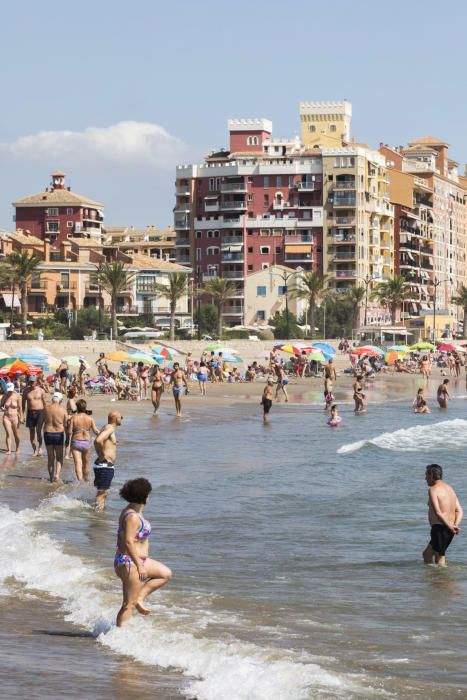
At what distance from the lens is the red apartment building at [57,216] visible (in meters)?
135

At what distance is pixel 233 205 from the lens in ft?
387

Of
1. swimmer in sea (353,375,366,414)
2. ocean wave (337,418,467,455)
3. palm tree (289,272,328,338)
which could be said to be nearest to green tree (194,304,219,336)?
palm tree (289,272,328,338)

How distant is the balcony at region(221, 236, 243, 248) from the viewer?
117500 millimetres

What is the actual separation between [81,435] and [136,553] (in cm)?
915

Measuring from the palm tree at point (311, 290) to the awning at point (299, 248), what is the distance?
3.16 meters

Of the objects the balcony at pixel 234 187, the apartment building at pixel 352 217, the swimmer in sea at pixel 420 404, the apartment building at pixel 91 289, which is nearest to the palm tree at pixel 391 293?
the apartment building at pixel 352 217

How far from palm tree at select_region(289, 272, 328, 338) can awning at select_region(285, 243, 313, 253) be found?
3159 millimetres

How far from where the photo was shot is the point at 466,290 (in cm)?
13112

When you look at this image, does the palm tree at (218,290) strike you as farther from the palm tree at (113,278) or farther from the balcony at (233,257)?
the palm tree at (113,278)

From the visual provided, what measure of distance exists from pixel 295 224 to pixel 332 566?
4128 inches

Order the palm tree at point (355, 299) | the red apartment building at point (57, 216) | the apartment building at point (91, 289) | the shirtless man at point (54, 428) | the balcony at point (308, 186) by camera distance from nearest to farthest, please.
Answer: the shirtless man at point (54, 428), the apartment building at point (91, 289), the palm tree at point (355, 299), the balcony at point (308, 186), the red apartment building at point (57, 216)

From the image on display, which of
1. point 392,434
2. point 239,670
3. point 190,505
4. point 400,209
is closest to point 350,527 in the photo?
point 190,505

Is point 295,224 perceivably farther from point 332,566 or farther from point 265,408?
point 332,566

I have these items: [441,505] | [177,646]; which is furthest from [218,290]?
[177,646]
